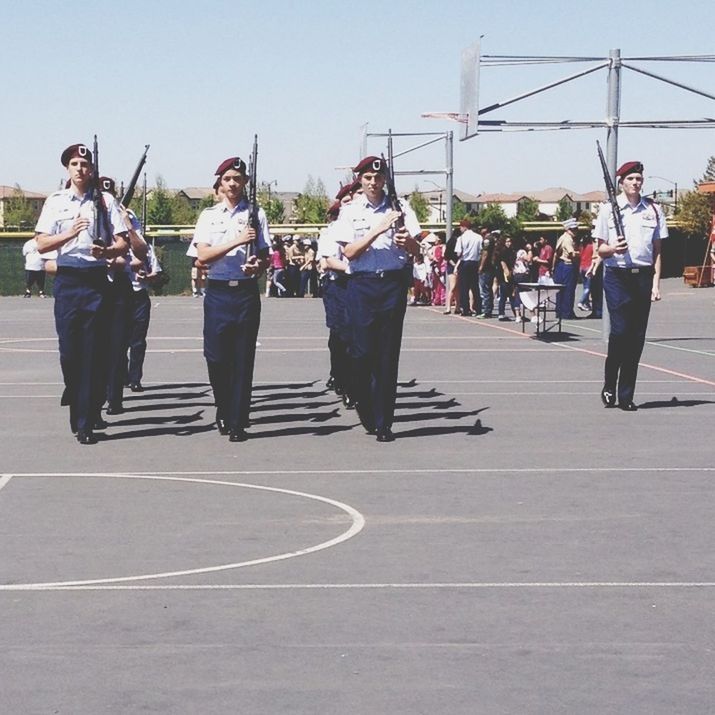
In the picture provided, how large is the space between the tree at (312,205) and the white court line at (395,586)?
472 feet

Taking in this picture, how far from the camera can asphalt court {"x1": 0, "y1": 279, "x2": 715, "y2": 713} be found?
557 centimetres

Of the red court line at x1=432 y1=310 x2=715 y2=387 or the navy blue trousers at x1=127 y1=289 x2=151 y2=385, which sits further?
the red court line at x1=432 y1=310 x2=715 y2=387

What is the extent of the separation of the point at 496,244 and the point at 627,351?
63.7 ft

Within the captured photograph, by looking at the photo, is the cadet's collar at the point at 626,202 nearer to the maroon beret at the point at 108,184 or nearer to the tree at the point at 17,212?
the maroon beret at the point at 108,184

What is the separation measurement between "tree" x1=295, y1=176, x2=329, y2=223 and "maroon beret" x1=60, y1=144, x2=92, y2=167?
5455 inches

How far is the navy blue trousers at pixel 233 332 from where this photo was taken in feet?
41.1

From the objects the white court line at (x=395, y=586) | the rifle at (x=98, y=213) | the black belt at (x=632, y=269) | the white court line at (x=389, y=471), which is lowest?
the white court line at (x=389, y=471)

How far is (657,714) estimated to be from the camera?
5188 mm

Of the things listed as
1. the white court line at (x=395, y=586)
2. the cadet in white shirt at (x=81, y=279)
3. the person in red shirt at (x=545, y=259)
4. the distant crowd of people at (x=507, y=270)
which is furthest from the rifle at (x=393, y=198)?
the person in red shirt at (x=545, y=259)

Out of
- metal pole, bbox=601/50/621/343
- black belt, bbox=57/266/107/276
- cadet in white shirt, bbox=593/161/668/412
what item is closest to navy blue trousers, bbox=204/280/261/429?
black belt, bbox=57/266/107/276

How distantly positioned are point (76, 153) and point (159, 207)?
142697 millimetres

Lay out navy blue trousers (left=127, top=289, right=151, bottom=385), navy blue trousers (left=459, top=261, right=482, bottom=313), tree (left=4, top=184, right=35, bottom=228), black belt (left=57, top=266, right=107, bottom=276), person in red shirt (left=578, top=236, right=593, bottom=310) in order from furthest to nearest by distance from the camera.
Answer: tree (left=4, top=184, right=35, bottom=228)
person in red shirt (left=578, top=236, right=593, bottom=310)
navy blue trousers (left=459, top=261, right=482, bottom=313)
navy blue trousers (left=127, top=289, right=151, bottom=385)
black belt (left=57, top=266, right=107, bottom=276)

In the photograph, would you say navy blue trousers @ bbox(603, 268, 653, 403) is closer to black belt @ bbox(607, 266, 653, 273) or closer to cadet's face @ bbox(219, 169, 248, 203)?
black belt @ bbox(607, 266, 653, 273)

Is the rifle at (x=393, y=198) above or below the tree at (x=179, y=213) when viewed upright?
above
